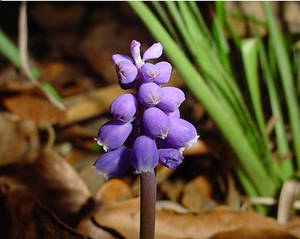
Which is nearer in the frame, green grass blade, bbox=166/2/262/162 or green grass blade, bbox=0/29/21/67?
green grass blade, bbox=166/2/262/162

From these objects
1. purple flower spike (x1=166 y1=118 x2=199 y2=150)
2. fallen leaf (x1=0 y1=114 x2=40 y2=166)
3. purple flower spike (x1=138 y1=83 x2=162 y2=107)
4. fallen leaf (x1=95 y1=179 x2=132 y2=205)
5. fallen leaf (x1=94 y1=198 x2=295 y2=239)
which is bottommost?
fallen leaf (x1=94 y1=198 x2=295 y2=239)

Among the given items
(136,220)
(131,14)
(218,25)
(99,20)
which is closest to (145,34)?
(131,14)

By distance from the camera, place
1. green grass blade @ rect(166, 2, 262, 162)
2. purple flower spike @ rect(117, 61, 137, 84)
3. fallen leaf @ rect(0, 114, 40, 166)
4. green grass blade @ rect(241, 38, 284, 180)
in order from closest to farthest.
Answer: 1. purple flower spike @ rect(117, 61, 137, 84)
2. green grass blade @ rect(166, 2, 262, 162)
3. green grass blade @ rect(241, 38, 284, 180)
4. fallen leaf @ rect(0, 114, 40, 166)

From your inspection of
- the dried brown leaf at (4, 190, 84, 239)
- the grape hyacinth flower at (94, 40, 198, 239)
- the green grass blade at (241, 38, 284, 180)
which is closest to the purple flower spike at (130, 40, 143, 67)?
the grape hyacinth flower at (94, 40, 198, 239)

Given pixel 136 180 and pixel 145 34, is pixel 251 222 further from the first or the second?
pixel 145 34

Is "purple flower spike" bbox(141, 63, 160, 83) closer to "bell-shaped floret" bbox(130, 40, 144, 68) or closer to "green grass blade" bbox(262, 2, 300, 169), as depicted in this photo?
"bell-shaped floret" bbox(130, 40, 144, 68)
